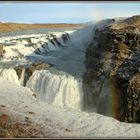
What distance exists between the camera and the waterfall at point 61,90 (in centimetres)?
2875

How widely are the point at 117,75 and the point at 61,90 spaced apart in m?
4.56

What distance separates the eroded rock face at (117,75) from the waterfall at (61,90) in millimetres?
613

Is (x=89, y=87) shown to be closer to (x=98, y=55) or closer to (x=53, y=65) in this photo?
(x=98, y=55)

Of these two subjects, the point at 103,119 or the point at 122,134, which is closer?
the point at 122,134

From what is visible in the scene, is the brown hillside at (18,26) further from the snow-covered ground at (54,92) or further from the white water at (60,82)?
the white water at (60,82)

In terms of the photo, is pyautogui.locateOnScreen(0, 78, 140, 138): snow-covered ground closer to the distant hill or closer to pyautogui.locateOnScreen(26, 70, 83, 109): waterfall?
pyautogui.locateOnScreen(26, 70, 83, 109): waterfall

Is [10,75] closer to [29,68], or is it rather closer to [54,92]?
[29,68]

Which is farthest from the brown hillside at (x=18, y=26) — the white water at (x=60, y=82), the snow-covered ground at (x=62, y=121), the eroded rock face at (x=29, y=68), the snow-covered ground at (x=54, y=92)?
the snow-covered ground at (x=62, y=121)

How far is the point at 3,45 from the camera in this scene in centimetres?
4409

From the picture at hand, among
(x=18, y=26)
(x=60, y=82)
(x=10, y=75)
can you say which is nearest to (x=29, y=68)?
(x=10, y=75)

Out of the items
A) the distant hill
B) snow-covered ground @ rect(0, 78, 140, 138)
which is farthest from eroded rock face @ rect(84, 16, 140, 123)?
the distant hill

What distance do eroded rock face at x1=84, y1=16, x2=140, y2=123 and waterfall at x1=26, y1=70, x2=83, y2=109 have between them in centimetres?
61

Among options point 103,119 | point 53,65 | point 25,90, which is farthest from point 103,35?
point 103,119

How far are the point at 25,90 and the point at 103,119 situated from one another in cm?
650
